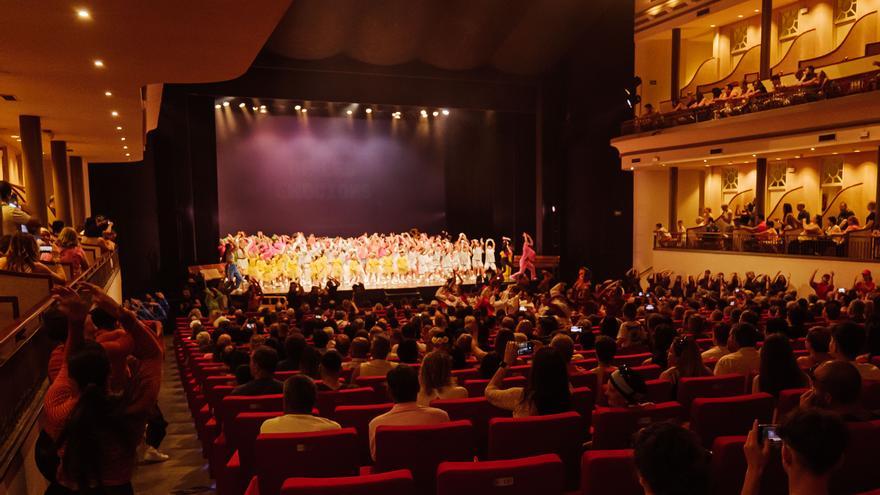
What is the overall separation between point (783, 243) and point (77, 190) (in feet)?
62.0

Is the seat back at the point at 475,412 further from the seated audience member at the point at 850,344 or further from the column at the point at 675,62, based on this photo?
the column at the point at 675,62

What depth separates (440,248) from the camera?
20.6 metres

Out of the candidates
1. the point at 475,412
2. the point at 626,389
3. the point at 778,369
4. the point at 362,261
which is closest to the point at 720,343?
the point at 778,369

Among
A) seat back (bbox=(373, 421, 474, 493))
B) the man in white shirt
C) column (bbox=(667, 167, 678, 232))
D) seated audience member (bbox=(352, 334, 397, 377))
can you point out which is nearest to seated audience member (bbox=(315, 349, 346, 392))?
seated audience member (bbox=(352, 334, 397, 377))

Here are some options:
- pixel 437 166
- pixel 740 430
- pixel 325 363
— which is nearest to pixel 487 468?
pixel 740 430

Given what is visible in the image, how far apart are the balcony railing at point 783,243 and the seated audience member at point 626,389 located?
13.4 metres

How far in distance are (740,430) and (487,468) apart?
1.83m

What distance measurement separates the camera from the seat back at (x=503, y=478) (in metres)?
2.38

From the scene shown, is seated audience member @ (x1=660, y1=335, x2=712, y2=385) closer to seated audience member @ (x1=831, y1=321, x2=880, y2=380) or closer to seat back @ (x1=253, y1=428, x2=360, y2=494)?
seated audience member @ (x1=831, y1=321, x2=880, y2=380)

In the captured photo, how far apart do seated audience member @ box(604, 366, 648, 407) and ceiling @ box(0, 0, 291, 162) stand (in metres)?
4.26

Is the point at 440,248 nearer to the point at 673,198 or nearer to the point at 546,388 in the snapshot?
the point at 673,198

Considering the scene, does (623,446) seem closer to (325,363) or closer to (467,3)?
(325,363)

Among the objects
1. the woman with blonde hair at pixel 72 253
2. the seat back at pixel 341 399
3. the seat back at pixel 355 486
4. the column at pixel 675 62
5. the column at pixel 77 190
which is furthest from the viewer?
the column at pixel 675 62

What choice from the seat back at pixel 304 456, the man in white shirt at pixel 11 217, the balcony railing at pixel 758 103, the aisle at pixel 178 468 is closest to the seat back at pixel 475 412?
the seat back at pixel 304 456
